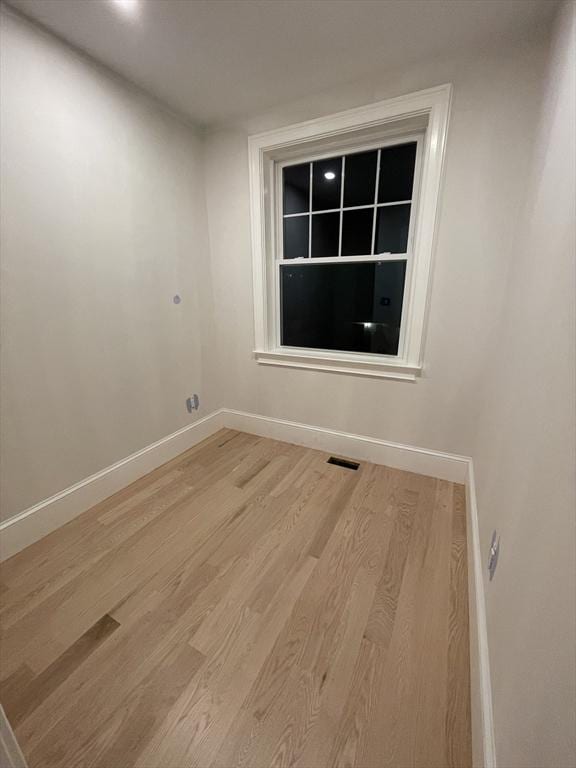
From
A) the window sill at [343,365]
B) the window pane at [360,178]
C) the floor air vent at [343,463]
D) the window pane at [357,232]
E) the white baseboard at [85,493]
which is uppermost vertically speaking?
the window pane at [360,178]

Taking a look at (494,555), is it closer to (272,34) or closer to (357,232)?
(357,232)

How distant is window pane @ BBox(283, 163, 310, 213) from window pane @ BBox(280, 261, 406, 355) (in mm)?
450

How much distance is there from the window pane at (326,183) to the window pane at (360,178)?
63 millimetres

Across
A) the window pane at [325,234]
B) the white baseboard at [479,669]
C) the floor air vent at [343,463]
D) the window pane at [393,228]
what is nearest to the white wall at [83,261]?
the window pane at [325,234]

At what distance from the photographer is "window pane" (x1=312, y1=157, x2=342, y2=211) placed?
7.38 feet

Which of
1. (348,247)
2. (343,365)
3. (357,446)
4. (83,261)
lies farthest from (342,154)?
(357,446)

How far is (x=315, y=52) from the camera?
1.66 m

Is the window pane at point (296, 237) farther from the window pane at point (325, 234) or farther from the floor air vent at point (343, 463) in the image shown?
the floor air vent at point (343, 463)

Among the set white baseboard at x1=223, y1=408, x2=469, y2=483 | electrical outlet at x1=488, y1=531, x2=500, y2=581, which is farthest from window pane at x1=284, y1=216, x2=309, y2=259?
electrical outlet at x1=488, y1=531, x2=500, y2=581

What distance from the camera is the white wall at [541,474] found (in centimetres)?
56

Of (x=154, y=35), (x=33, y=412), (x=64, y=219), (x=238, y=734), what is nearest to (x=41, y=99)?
(x=64, y=219)

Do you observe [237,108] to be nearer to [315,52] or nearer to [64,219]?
[315,52]

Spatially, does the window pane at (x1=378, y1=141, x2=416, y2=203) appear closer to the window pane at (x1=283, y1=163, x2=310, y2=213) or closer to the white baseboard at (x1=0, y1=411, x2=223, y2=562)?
the window pane at (x1=283, y1=163, x2=310, y2=213)

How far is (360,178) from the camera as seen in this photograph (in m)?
2.19
